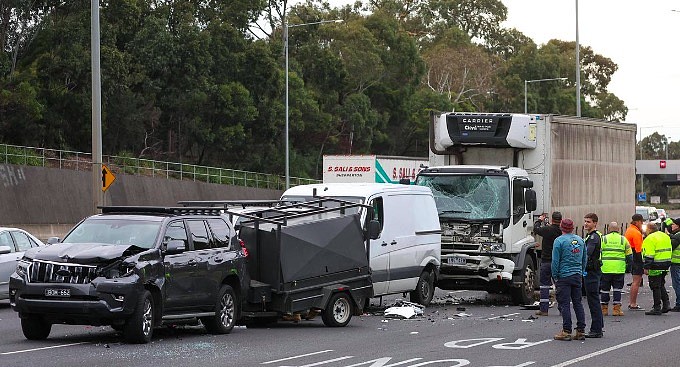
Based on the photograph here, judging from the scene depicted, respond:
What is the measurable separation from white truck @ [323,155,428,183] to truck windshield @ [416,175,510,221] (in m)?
22.2

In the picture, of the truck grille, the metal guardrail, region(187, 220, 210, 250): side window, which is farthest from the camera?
the metal guardrail

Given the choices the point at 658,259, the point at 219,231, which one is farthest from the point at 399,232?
the point at 219,231

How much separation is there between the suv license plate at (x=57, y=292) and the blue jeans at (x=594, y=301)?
728 centimetres

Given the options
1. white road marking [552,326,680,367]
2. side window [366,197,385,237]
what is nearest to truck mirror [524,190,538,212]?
side window [366,197,385,237]

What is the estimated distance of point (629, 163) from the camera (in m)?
29.4

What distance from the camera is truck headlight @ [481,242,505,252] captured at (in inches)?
894

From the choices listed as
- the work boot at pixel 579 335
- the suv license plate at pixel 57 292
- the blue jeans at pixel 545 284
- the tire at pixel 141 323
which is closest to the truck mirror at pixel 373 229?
the blue jeans at pixel 545 284

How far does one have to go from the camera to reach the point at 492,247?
22750 mm

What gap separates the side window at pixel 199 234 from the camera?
663 inches

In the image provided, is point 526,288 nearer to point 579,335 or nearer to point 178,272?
point 579,335

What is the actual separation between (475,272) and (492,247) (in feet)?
1.91

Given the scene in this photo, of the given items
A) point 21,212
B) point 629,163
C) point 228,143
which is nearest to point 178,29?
point 228,143

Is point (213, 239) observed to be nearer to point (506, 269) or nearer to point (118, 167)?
point (506, 269)

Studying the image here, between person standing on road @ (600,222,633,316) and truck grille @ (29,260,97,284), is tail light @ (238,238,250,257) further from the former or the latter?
person standing on road @ (600,222,633,316)
